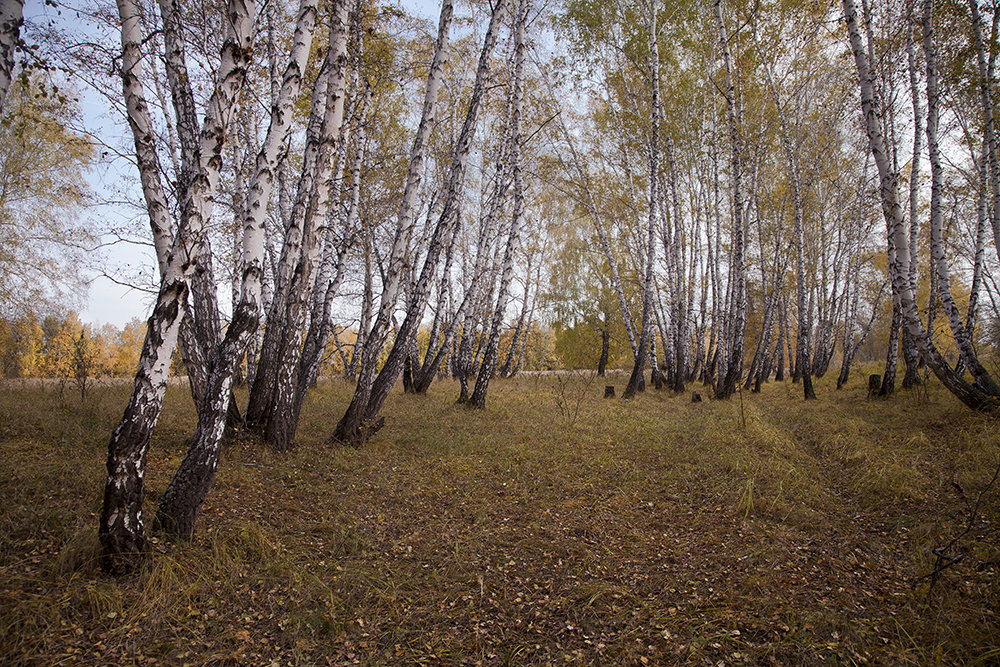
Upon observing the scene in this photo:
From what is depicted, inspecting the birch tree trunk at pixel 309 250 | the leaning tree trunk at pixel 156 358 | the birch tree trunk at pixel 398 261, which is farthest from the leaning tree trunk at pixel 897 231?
the leaning tree trunk at pixel 156 358

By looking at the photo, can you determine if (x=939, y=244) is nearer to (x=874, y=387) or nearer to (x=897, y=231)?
A: (x=897, y=231)

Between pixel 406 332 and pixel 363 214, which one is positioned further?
pixel 363 214

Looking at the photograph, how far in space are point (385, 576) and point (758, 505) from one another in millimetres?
3492

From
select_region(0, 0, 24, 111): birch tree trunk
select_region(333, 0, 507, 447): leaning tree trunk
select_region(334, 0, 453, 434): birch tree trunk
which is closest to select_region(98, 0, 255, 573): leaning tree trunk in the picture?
select_region(0, 0, 24, 111): birch tree trunk

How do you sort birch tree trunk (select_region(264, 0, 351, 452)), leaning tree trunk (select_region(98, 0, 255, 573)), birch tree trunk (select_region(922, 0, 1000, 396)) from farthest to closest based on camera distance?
birch tree trunk (select_region(922, 0, 1000, 396)), birch tree trunk (select_region(264, 0, 351, 452)), leaning tree trunk (select_region(98, 0, 255, 573))

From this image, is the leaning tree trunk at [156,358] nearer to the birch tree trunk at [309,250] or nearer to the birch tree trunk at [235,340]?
the birch tree trunk at [235,340]

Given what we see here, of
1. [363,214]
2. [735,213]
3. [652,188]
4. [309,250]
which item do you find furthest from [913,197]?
[363,214]

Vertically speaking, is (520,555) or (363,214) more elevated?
(363,214)

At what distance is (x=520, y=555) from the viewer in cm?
367

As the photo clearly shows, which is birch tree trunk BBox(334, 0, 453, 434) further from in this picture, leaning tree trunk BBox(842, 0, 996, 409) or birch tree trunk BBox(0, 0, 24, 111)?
leaning tree trunk BBox(842, 0, 996, 409)

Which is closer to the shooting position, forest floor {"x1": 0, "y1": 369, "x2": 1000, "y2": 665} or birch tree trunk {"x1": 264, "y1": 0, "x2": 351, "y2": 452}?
forest floor {"x1": 0, "y1": 369, "x2": 1000, "y2": 665}

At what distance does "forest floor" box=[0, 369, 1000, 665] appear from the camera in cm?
253

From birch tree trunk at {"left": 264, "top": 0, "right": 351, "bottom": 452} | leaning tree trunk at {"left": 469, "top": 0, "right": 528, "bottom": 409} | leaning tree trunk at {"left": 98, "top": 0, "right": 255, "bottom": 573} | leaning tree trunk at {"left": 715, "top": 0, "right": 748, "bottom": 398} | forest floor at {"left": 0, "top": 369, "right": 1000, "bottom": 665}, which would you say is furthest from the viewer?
leaning tree trunk at {"left": 715, "top": 0, "right": 748, "bottom": 398}

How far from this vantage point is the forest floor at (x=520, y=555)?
253 centimetres
